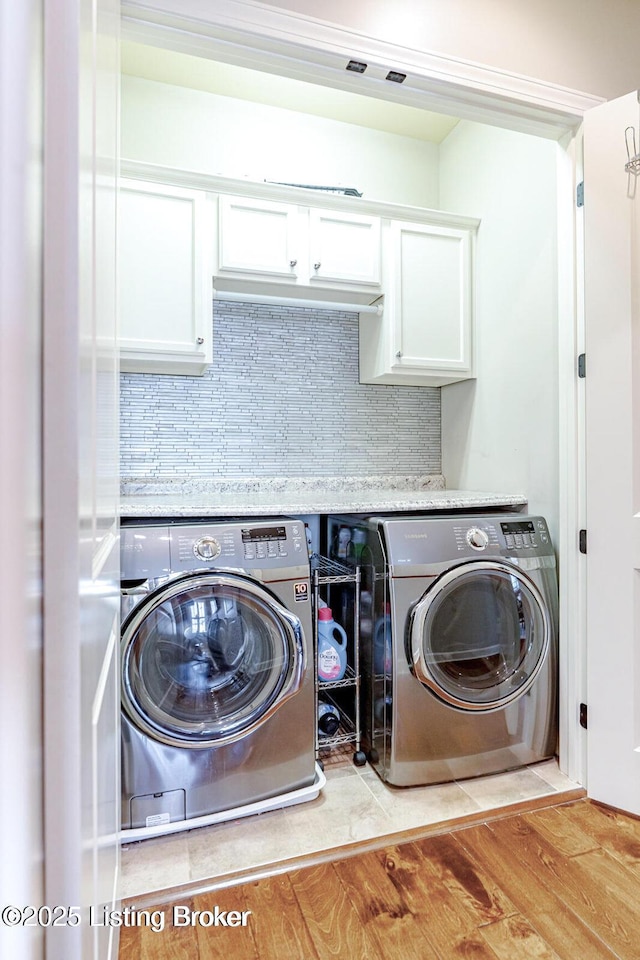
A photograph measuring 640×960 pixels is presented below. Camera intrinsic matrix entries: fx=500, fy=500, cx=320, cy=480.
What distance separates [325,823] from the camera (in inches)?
60.2

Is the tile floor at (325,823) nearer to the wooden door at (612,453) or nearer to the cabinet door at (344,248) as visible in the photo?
the wooden door at (612,453)

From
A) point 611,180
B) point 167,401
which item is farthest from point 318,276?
point 611,180

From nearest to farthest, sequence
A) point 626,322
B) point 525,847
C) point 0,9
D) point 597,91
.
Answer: point 0,9 < point 525,847 < point 626,322 < point 597,91

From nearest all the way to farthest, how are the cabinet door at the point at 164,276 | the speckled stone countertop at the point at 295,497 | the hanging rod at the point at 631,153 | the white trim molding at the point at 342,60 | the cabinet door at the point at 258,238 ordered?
the white trim molding at the point at 342,60 < the hanging rod at the point at 631,153 < the speckled stone countertop at the point at 295,497 < the cabinet door at the point at 164,276 < the cabinet door at the point at 258,238

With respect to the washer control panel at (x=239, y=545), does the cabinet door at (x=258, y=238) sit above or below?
above

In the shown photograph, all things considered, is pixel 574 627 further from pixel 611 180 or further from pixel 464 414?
pixel 611 180

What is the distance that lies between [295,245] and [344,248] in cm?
23

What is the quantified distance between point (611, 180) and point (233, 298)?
1.51 m

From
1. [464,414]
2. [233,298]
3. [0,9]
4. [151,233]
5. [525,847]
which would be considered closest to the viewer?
[0,9]

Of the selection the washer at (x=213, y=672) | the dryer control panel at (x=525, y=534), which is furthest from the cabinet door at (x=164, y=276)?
the dryer control panel at (x=525, y=534)

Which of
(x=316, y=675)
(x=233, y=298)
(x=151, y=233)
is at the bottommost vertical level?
(x=316, y=675)

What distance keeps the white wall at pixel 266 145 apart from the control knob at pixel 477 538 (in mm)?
1909

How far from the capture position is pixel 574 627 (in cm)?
172

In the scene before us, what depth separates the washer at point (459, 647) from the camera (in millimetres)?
1670
